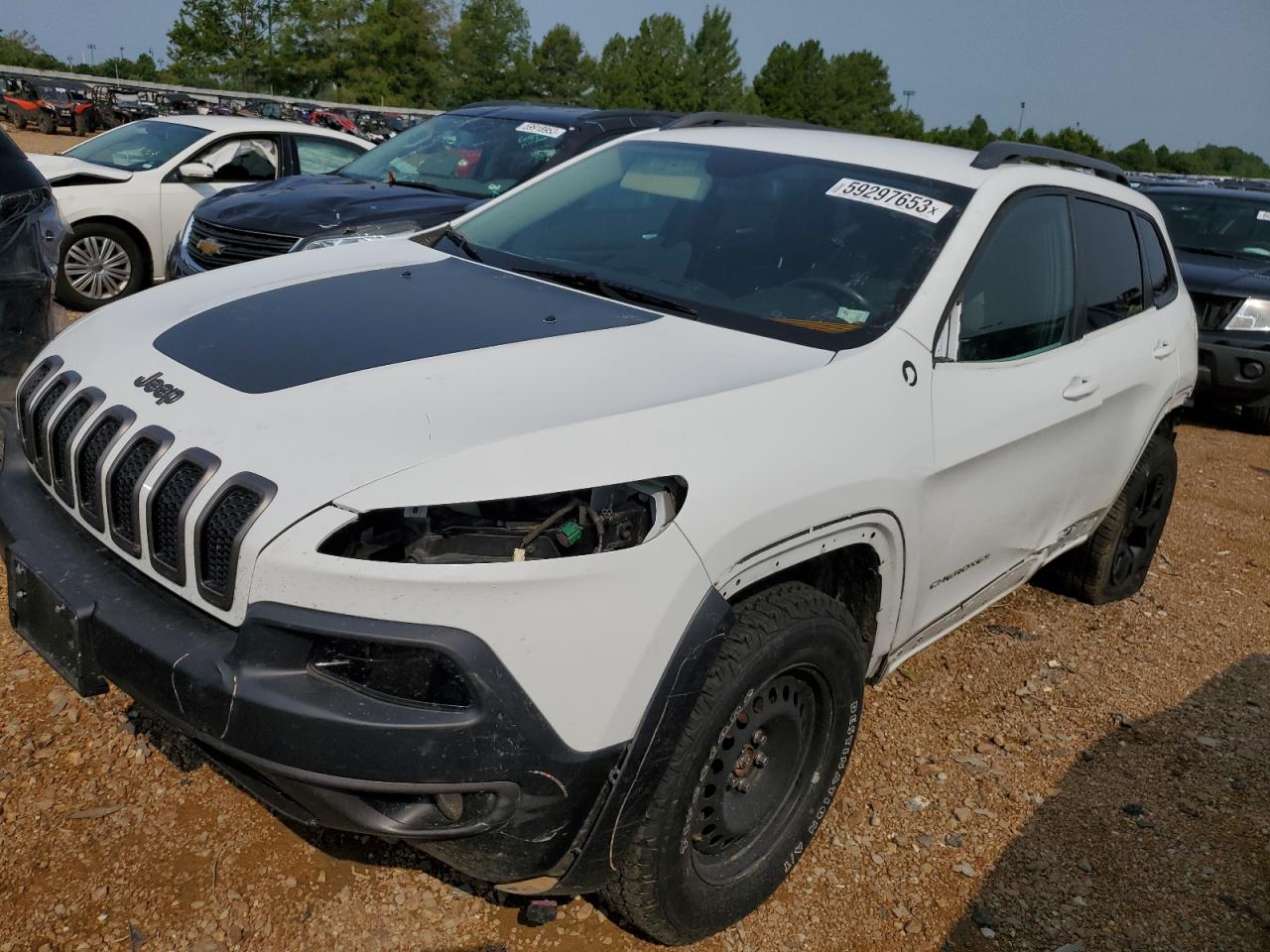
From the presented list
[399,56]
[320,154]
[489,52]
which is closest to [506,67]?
[489,52]

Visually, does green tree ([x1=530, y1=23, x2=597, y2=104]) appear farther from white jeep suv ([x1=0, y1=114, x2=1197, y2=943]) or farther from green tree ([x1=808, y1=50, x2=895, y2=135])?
white jeep suv ([x1=0, y1=114, x2=1197, y2=943])

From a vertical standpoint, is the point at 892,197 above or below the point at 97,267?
above

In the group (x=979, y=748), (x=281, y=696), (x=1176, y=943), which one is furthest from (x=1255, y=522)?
(x=281, y=696)

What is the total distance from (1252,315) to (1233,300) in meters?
0.17

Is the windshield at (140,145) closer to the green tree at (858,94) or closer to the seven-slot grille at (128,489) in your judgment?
the seven-slot grille at (128,489)

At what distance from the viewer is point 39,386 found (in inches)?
106

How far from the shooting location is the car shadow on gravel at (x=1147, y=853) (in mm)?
2846

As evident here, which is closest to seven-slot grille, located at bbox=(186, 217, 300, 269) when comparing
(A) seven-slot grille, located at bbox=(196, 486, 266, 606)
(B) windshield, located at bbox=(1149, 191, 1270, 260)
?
(A) seven-slot grille, located at bbox=(196, 486, 266, 606)

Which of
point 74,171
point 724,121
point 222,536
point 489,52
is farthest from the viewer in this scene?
point 489,52

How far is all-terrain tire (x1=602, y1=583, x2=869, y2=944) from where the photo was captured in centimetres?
223

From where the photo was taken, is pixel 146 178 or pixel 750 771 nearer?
pixel 750 771

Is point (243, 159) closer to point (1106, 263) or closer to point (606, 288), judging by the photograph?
point (606, 288)

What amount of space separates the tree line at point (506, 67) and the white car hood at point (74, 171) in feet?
174

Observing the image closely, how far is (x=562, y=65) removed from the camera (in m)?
100
